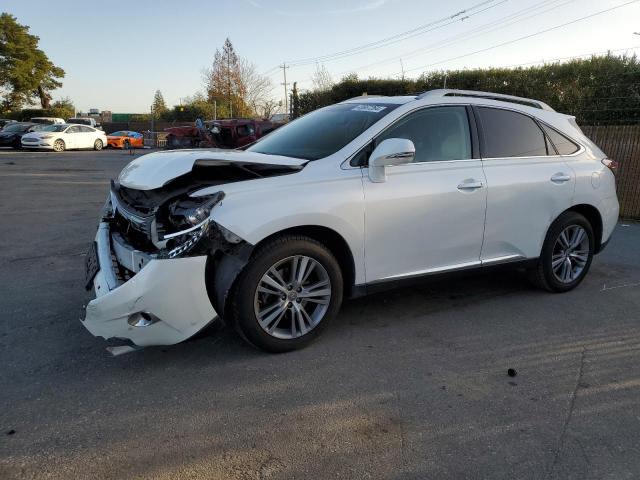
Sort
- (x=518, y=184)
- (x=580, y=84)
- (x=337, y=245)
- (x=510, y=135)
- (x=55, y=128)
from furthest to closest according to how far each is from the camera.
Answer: (x=55, y=128) < (x=580, y=84) < (x=510, y=135) < (x=518, y=184) < (x=337, y=245)

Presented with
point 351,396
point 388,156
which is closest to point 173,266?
point 351,396

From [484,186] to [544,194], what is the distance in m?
0.76

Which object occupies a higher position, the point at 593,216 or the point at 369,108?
the point at 369,108

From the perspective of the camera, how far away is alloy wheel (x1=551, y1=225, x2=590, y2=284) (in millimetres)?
5055

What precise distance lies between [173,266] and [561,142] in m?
3.81

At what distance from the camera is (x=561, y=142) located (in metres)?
5.02

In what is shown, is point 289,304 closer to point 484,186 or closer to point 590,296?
point 484,186

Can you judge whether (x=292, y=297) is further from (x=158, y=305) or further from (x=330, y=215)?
(x=158, y=305)

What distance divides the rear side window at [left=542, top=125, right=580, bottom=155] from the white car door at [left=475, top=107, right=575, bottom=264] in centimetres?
7

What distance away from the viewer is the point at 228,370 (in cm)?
345

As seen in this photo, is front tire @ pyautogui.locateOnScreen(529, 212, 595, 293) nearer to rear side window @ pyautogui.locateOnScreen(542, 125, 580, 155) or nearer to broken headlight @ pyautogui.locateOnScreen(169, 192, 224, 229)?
rear side window @ pyautogui.locateOnScreen(542, 125, 580, 155)

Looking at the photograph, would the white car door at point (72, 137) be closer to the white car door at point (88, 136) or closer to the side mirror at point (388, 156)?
the white car door at point (88, 136)

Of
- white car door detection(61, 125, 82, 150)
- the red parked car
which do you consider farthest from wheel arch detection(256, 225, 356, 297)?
white car door detection(61, 125, 82, 150)

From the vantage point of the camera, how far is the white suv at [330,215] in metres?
3.26
